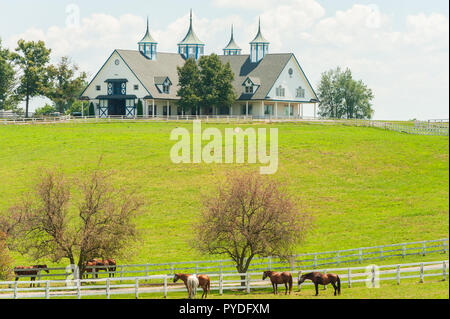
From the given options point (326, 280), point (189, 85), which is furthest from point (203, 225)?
point (189, 85)

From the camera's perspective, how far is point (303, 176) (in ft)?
200

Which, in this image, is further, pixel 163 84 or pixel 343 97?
pixel 343 97

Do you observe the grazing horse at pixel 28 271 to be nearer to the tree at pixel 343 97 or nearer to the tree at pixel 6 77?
the tree at pixel 6 77

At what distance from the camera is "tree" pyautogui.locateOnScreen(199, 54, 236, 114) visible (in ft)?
312

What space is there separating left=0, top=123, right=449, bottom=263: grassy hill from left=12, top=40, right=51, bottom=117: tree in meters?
20.2

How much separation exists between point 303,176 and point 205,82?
3726 cm

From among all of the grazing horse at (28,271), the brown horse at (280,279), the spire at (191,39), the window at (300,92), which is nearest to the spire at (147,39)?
the spire at (191,39)

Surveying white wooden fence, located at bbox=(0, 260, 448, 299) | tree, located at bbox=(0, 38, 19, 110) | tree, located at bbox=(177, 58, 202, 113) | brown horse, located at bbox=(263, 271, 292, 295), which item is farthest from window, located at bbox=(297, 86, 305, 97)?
brown horse, located at bbox=(263, 271, 292, 295)

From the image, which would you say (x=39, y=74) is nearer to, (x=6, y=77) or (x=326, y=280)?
(x=6, y=77)

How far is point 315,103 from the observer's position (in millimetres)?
107062

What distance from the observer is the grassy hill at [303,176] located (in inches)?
1880
